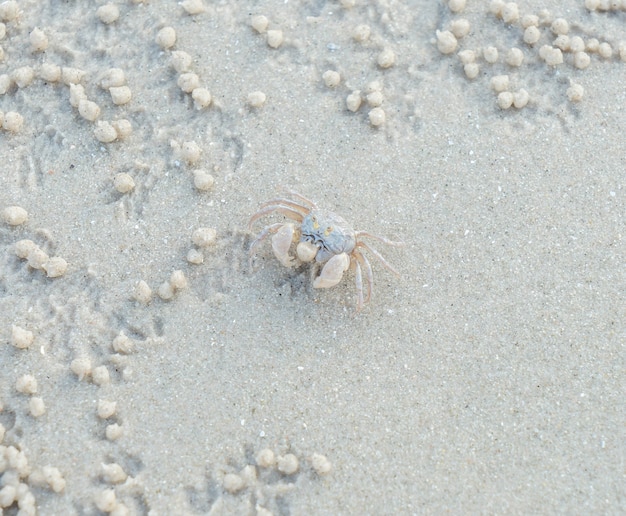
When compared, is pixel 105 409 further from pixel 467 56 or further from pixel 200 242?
pixel 467 56

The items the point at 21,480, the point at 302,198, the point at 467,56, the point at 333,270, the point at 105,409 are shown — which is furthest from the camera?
the point at 467,56

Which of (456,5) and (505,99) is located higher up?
(456,5)

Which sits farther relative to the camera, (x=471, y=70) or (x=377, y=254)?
(x=471, y=70)

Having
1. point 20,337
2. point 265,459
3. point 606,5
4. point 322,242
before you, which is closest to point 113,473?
point 265,459

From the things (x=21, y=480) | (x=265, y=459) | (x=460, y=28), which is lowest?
(x=21, y=480)

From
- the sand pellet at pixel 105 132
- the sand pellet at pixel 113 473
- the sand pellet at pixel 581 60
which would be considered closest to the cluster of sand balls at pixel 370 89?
the sand pellet at pixel 581 60

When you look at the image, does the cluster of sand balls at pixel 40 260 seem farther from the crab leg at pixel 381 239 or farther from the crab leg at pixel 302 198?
the crab leg at pixel 381 239

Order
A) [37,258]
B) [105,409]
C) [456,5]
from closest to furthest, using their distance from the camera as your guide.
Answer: [105,409], [37,258], [456,5]
